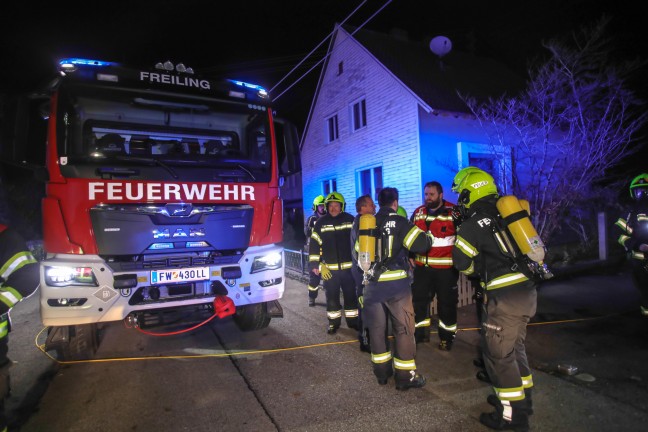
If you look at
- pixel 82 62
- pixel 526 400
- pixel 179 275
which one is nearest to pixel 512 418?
pixel 526 400

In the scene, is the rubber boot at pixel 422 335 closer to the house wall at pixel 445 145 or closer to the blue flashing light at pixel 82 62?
the blue flashing light at pixel 82 62

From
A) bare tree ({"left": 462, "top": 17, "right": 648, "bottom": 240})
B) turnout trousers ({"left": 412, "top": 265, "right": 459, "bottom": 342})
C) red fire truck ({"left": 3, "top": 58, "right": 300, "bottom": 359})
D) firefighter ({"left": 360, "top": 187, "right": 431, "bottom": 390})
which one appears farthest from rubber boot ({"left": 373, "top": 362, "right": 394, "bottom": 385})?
bare tree ({"left": 462, "top": 17, "right": 648, "bottom": 240})

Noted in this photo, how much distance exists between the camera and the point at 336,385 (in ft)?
11.3

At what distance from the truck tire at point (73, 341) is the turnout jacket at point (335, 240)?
9.21 feet

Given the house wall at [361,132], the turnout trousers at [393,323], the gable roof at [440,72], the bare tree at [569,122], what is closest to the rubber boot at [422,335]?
the turnout trousers at [393,323]

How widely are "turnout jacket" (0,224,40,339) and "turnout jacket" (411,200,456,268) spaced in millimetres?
3605

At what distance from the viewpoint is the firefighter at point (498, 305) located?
2.66 m

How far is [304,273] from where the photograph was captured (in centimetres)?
849

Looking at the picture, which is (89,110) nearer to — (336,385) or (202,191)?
(202,191)

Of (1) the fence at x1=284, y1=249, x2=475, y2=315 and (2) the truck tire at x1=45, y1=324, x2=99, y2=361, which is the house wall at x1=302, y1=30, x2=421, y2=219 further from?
(2) the truck tire at x1=45, y1=324, x2=99, y2=361

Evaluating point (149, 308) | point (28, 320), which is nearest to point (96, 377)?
point (149, 308)

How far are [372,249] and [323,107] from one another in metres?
12.2

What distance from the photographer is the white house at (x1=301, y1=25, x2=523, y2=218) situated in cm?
1002

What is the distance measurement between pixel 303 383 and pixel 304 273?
5.00 m
